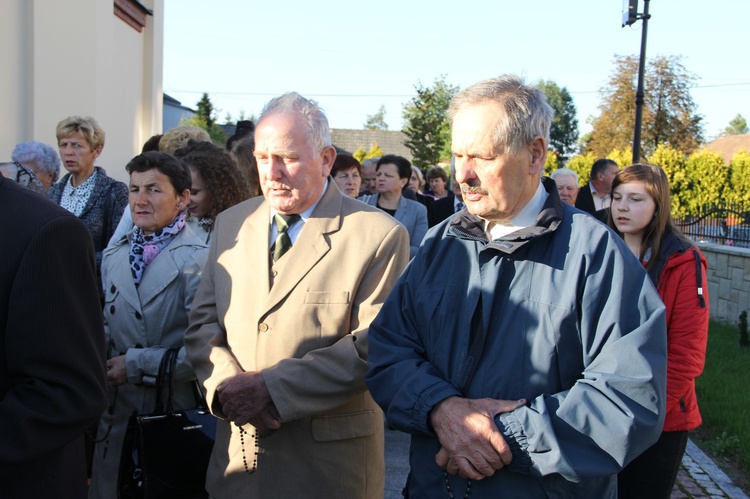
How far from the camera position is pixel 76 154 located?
5148 millimetres

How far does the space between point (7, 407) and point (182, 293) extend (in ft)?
4.74

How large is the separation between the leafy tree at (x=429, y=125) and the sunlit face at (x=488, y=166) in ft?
113

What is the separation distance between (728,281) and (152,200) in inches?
390

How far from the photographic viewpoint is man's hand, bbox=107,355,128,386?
9.86 feet

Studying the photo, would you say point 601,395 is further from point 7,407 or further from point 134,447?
point 134,447

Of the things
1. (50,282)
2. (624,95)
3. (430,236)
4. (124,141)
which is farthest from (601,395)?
(624,95)

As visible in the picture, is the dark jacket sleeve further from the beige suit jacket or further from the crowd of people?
the beige suit jacket

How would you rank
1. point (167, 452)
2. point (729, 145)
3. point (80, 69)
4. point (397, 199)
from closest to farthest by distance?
1. point (167, 452)
2. point (397, 199)
3. point (80, 69)
4. point (729, 145)

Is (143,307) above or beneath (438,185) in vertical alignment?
beneath

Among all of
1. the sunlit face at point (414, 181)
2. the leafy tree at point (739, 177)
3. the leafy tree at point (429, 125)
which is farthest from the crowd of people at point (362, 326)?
the leafy tree at point (429, 125)

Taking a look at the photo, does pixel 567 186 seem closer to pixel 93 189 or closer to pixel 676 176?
pixel 93 189

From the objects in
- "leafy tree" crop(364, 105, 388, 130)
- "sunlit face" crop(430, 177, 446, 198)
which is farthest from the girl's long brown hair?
"leafy tree" crop(364, 105, 388, 130)

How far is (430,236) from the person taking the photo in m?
2.34

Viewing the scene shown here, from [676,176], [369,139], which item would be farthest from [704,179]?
[369,139]
